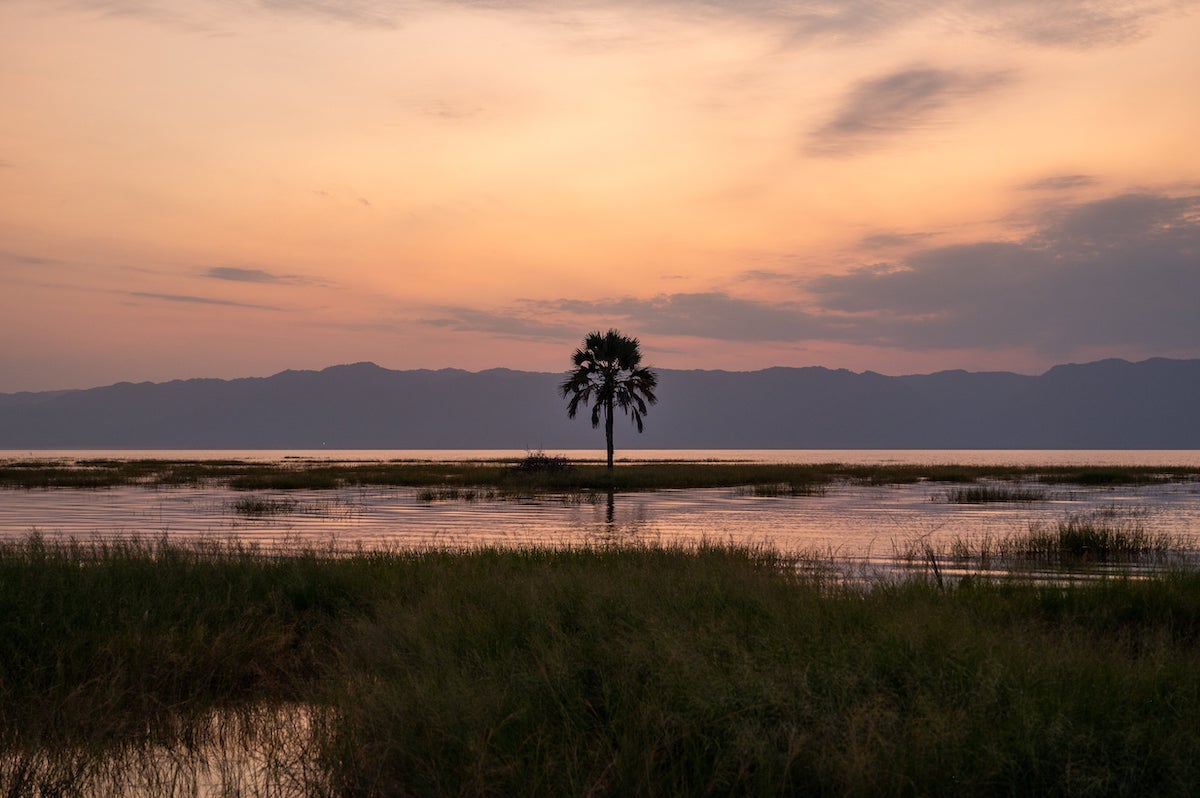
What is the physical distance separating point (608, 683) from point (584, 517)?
27.3 metres

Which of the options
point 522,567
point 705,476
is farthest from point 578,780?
point 705,476

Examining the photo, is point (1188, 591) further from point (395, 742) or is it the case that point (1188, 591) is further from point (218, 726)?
point (218, 726)

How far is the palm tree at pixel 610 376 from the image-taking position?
2296 inches

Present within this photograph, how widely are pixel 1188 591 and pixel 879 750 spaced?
1003cm

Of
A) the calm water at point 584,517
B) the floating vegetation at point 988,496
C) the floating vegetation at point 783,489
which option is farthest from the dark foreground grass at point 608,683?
the floating vegetation at point 783,489

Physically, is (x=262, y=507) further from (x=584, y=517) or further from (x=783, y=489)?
(x=783, y=489)

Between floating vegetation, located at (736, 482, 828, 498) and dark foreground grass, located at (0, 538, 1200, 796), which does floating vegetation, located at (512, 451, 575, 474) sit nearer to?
floating vegetation, located at (736, 482, 828, 498)

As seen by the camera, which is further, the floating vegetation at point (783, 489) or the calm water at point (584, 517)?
the floating vegetation at point (783, 489)

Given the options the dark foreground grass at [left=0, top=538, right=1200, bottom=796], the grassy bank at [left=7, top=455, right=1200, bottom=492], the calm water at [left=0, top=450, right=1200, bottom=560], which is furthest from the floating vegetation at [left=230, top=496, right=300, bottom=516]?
the dark foreground grass at [left=0, top=538, right=1200, bottom=796]

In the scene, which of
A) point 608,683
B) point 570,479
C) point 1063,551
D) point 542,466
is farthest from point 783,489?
point 608,683

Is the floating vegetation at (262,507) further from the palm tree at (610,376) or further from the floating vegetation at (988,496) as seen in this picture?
the floating vegetation at (988,496)

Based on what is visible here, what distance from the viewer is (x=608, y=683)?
789 centimetres

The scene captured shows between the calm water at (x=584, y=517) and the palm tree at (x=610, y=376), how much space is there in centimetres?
844

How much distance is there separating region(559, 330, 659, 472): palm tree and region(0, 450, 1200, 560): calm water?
8.44 m
